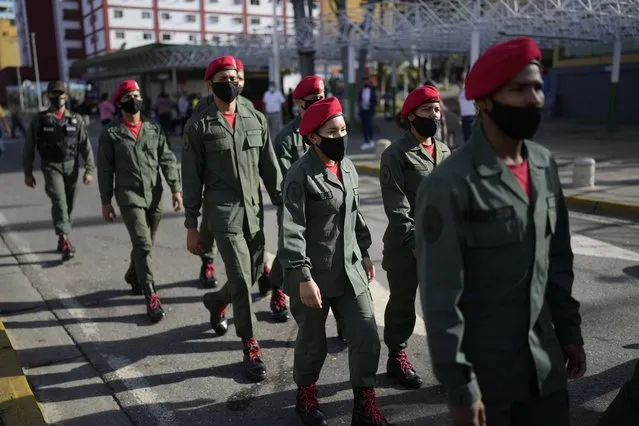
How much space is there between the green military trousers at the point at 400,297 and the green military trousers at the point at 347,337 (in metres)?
0.45

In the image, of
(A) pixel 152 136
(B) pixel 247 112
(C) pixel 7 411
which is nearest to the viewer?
(C) pixel 7 411

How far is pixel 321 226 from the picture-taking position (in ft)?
10.9

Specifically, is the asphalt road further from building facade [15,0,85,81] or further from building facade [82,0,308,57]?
building facade [15,0,85,81]

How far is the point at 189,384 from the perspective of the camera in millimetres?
4086

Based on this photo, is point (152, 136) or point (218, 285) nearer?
point (152, 136)

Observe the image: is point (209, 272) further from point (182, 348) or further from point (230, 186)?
point (230, 186)

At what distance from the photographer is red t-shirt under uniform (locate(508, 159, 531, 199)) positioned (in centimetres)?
208

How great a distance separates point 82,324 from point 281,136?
2.34m

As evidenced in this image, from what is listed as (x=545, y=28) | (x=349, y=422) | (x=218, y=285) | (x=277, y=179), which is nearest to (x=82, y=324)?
(x=218, y=285)

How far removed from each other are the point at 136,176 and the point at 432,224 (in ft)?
13.1

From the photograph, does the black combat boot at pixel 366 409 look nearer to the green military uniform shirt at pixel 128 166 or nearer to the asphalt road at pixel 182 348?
the asphalt road at pixel 182 348

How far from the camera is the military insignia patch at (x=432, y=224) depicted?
1973 millimetres

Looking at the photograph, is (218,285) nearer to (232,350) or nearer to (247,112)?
(232,350)

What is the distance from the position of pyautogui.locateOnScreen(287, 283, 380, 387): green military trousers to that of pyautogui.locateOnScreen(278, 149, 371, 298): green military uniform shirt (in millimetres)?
74
